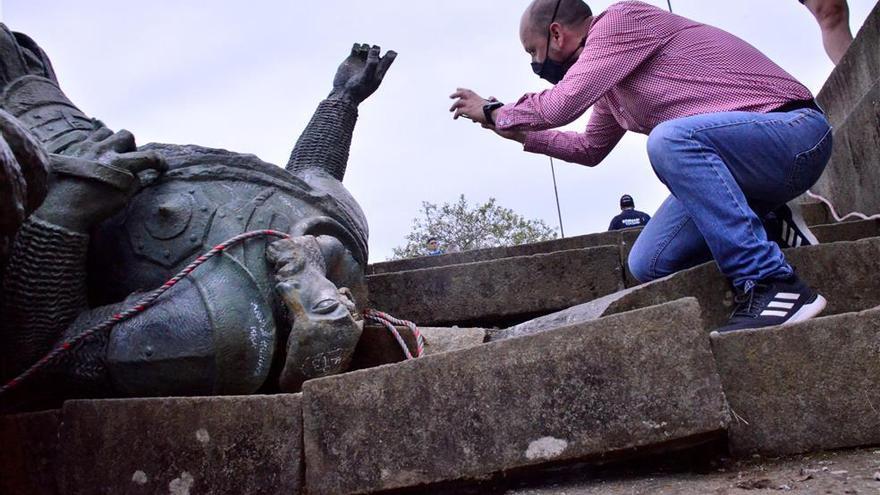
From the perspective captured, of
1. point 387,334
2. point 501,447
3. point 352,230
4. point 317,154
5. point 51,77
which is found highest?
point 51,77

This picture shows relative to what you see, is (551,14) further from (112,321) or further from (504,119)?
(112,321)

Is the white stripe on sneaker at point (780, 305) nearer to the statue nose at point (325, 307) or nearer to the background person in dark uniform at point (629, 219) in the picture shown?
the statue nose at point (325, 307)

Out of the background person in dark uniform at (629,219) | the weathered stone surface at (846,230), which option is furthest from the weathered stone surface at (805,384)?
the background person in dark uniform at (629,219)

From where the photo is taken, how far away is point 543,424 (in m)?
2.00

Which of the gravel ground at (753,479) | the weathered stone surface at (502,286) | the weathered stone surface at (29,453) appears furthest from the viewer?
the weathered stone surface at (502,286)

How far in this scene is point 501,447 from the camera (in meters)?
2.02

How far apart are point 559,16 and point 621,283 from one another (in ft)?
4.62

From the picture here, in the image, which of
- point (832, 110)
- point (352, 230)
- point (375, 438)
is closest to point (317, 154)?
point (352, 230)

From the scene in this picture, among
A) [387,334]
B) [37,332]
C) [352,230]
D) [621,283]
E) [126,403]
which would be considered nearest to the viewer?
[126,403]

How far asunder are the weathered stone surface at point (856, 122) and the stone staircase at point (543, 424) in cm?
247

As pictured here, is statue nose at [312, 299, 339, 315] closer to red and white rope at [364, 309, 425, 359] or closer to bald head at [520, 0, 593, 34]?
red and white rope at [364, 309, 425, 359]

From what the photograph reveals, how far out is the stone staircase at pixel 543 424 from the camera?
1952 mm

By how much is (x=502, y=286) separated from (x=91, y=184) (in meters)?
2.06

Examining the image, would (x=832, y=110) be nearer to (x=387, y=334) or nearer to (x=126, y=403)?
(x=387, y=334)
